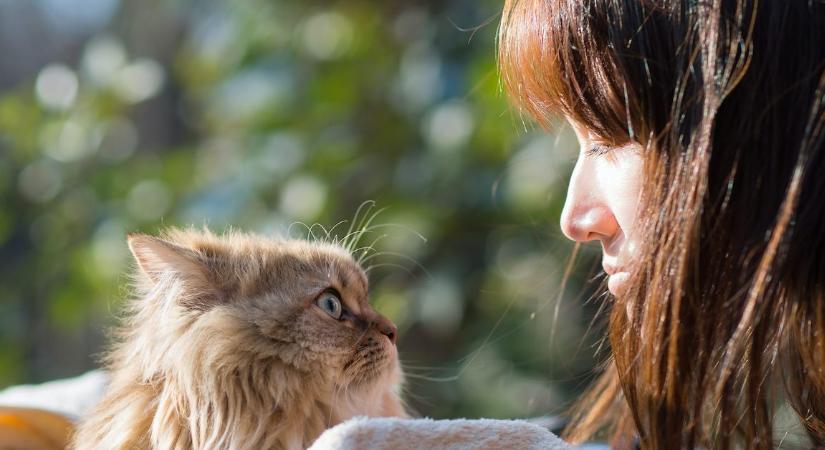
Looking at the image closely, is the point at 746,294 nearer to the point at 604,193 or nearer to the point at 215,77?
the point at 604,193

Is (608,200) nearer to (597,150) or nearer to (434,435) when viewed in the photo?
(597,150)

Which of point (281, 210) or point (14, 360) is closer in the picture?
point (281, 210)

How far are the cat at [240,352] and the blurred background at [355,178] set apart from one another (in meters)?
0.83

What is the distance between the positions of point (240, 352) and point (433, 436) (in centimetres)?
30

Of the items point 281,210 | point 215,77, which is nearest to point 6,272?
point 215,77

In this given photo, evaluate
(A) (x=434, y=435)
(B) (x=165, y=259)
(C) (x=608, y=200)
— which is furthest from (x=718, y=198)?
(B) (x=165, y=259)

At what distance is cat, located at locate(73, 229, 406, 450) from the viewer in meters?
0.94

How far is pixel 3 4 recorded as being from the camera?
335 centimetres

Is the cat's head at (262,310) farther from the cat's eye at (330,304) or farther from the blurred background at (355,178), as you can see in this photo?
the blurred background at (355,178)

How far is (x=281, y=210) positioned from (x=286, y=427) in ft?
3.95

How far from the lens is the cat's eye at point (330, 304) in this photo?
1.03 metres

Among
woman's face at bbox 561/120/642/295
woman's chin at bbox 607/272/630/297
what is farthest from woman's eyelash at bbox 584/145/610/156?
woman's chin at bbox 607/272/630/297

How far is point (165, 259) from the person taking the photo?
1.01 meters

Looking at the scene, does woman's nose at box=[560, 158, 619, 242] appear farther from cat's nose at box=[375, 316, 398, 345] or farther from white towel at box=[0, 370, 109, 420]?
white towel at box=[0, 370, 109, 420]
